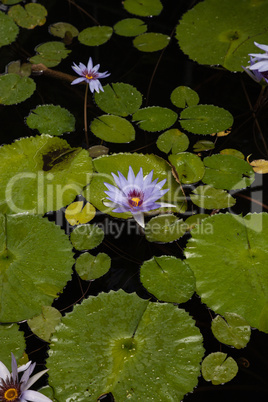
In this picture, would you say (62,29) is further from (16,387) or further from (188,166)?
(16,387)

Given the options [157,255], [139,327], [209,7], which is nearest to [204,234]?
[157,255]

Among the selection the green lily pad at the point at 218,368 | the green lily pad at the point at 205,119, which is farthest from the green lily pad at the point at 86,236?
the green lily pad at the point at 205,119

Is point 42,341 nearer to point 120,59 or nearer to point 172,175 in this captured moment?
point 172,175

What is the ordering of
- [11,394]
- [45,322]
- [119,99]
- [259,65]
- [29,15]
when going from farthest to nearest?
[29,15], [119,99], [259,65], [45,322], [11,394]

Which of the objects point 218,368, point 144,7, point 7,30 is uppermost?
point 144,7

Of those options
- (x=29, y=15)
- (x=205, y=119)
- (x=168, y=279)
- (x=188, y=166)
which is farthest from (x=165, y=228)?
(x=29, y=15)

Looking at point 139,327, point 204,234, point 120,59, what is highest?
point 120,59

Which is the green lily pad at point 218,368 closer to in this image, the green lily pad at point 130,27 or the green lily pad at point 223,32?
the green lily pad at point 223,32
